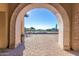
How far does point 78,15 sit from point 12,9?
302 cm

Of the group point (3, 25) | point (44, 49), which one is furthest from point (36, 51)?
point (3, 25)

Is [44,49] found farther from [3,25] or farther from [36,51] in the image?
[3,25]

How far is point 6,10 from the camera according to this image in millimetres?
7918

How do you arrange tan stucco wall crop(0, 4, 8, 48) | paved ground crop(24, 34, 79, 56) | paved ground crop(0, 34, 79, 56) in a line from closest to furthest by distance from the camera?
paved ground crop(0, 34, 79, 56)
paved ground crop(24, 34, 79, 56)
tan stucco wall crop(0, 4, 8, 48)

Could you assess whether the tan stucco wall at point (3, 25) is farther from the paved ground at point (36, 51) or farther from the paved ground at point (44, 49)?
the paved ground at point (44, 49)

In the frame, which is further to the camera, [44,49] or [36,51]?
[44,49]

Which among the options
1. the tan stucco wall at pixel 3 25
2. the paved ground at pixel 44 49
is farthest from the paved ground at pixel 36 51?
→ the tan stucco wall at pixel 3 25

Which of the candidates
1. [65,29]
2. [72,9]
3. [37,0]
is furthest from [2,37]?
[37,0]

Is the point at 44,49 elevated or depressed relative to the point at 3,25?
depressed

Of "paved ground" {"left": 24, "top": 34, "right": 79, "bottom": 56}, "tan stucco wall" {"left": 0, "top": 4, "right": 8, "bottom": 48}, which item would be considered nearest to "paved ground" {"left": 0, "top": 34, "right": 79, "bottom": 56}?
"paved ground" {"left": 24, "top": 34, "right": 79, "bottom": 56}

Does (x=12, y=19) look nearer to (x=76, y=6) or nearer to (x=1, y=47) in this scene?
(x=1, y=47)

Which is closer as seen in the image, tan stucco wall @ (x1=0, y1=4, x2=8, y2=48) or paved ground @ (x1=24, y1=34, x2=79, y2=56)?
paved ground @ (x1=24, y1=34, x2=79, y2=56)

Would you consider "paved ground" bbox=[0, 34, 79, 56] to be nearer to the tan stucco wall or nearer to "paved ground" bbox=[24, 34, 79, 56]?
"paved ground" bbox=[24, 34, 79, 56]

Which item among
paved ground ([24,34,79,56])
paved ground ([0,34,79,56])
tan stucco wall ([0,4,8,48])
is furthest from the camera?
tan stucco wall ([0,4,8,48])
